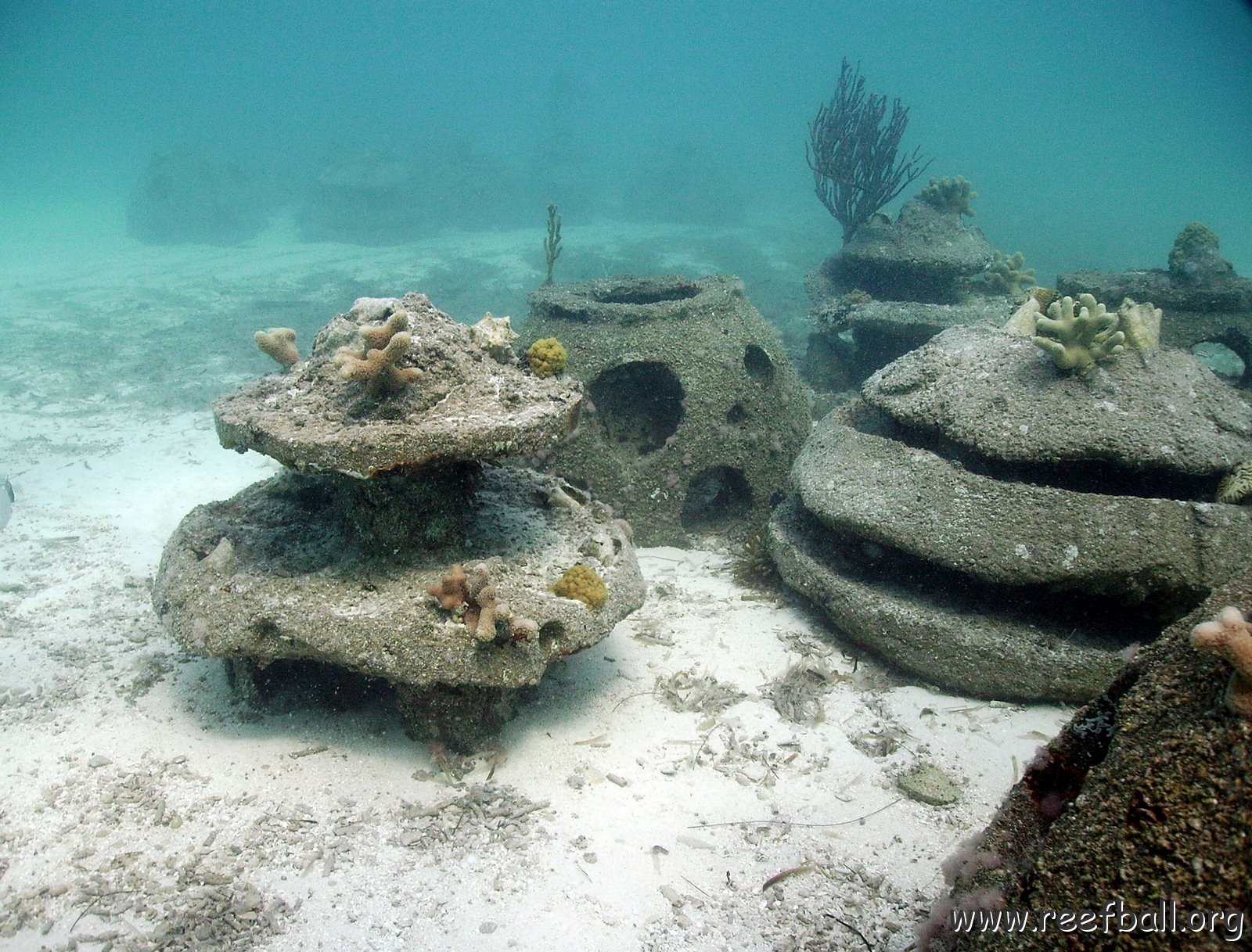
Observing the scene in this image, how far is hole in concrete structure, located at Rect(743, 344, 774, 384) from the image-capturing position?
20.8 feet

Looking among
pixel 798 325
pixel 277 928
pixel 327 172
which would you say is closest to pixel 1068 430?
pixel 277 928

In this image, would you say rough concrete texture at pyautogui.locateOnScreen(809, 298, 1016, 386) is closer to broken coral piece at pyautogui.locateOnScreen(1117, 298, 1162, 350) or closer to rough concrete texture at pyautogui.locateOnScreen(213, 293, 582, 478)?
broken coral piece at pyautogui.locateOnScreen(1117, 298, 1162, 350)

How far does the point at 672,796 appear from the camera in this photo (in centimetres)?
321

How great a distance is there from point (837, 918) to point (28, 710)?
13.8 ft

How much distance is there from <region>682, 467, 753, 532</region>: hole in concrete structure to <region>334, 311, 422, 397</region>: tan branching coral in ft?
11.3


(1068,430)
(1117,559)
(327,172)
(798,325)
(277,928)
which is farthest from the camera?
(327,172)

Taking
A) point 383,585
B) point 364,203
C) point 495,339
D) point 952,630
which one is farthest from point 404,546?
point 364,203

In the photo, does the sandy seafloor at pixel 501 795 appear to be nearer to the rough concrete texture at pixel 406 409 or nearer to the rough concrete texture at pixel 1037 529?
the rough concrete texture at pixel 1037 529

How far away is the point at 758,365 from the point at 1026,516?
318 centimetres

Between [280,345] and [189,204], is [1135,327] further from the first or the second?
[189,204]

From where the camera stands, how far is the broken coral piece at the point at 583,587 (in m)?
3.47

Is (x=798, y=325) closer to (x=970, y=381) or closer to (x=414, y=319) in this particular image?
(x=970, y=381)

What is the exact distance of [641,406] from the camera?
6.72 metres

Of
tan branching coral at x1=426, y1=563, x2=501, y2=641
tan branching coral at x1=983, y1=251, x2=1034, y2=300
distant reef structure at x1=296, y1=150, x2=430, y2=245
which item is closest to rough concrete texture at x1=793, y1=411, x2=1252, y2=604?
tan branching coral at x1=426, y1=563, x2=501, y2=641
